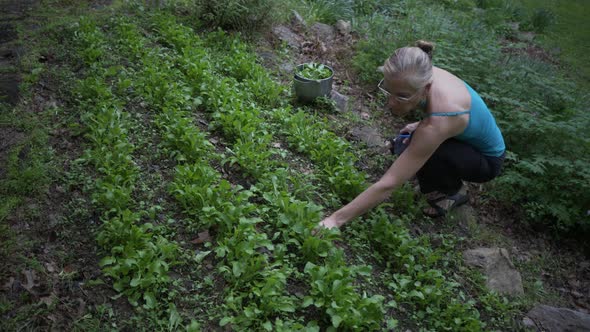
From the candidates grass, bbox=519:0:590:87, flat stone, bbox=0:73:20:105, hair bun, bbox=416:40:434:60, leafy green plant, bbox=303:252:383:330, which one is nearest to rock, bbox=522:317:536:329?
leafy green plant, bbox=303:252:383:330

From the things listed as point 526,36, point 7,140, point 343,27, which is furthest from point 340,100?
point 526,36

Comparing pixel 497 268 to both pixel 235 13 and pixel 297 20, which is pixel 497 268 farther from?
pixel 297 20

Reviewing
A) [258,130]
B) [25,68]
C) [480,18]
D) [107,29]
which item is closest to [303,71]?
[258,130]

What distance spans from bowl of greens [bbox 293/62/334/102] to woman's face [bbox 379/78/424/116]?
70.6 inches

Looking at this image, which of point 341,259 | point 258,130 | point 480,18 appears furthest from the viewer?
point 480,18

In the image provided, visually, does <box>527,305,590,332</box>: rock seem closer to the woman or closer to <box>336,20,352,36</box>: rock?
the woman

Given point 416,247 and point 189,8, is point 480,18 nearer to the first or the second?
point 189,8

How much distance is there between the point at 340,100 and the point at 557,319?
3.05m

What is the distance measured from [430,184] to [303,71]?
6.59ft

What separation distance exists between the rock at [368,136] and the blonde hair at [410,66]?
1.75 meters

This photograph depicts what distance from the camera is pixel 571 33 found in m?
9.75

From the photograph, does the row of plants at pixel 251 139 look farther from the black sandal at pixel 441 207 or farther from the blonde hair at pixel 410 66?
the black sandal at pixel 441 207

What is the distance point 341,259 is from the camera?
120 inches

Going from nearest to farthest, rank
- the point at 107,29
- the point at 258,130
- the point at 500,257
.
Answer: the point at 500,257
the point at 258,130
the point at 107,29
